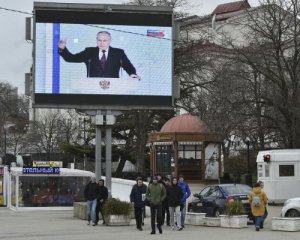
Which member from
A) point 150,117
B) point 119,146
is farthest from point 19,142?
point 150,117

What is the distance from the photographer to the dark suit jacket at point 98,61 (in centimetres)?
2561

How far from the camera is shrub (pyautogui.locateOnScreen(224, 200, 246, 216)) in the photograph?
21.1 metres

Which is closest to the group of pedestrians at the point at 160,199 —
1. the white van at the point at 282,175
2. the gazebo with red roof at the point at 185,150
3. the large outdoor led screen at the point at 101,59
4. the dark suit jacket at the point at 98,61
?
the large outdoor led screen at the point at 101,59

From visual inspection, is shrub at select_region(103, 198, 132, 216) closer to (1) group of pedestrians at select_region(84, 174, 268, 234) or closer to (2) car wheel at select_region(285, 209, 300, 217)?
(1) group of pedestrians at select_region(84, 174, 268, 234)

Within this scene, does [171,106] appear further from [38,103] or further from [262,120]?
[262,120]

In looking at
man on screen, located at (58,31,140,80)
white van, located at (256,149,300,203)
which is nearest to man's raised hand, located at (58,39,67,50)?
man on screen, located at (58,31,140,80)

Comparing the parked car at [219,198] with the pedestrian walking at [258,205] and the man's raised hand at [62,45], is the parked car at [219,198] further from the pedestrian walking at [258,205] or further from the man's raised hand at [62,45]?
the man's raised hand at [62,45]

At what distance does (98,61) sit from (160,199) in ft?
26.0

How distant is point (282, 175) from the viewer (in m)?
33.3

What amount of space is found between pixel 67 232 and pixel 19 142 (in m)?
79.5

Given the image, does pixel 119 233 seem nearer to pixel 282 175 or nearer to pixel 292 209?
pixel 292 209

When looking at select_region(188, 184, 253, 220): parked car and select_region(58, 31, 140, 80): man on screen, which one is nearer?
select_region(188, 184, 253, 220): parked car

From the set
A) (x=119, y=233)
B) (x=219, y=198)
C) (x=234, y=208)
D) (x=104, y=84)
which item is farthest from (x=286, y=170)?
(x=119, y=233)

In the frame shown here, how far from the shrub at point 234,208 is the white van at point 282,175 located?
477 inches
